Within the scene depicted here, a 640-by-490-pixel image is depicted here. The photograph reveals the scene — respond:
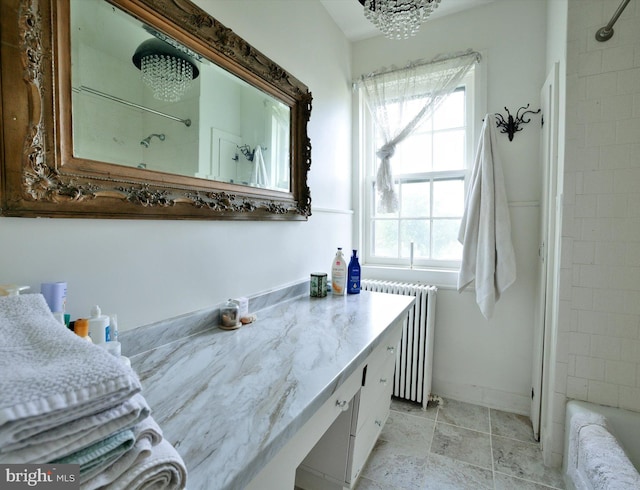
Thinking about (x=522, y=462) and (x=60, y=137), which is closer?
(x=60, y=137)

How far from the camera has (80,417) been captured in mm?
408

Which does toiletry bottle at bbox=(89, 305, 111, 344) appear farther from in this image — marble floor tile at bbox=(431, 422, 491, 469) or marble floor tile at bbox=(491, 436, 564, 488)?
marble floor tile at bbox=(491, 436, 564, 488)

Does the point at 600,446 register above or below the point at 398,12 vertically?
below

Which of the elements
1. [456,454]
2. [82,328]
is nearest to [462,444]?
[456,454]

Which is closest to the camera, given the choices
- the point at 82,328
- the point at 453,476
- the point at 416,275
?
the point at 82,328

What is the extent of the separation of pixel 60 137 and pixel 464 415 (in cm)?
250

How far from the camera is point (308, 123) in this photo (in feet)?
6.18

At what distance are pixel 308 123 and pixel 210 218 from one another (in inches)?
38.1

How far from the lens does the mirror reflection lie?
87cm

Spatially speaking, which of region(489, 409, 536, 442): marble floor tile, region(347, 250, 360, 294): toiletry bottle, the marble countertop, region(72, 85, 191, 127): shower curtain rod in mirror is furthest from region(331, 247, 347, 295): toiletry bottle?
region(489, 409, 536, 442): marble floor tile

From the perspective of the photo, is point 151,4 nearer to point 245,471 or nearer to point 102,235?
point 102,235

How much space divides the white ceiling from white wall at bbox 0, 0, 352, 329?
0.22 feet

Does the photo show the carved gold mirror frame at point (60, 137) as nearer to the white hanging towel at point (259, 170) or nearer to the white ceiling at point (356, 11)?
the white hanging towel at point (259, 170)

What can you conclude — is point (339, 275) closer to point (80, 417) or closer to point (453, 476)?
point (453, 476)
